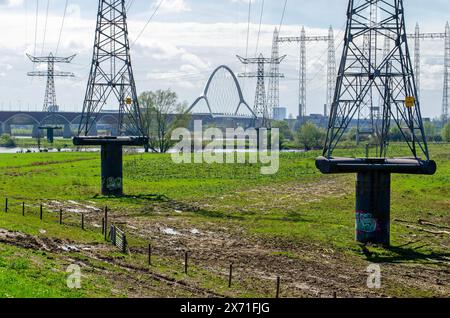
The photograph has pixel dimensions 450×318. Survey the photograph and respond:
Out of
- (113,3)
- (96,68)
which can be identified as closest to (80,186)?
(96,68)

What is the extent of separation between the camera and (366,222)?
115 feet

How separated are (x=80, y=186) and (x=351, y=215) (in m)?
27.0

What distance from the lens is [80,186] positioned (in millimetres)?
61156

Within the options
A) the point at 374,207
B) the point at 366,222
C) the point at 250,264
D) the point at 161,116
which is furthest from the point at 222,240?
the point at 161,116

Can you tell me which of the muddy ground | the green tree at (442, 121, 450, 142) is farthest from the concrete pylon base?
the green tree at (442, 121, 450, 142)

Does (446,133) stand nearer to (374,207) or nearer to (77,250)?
(374,207)

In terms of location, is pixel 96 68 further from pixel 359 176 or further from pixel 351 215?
pixel 359 176

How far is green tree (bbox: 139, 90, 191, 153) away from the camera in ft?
413

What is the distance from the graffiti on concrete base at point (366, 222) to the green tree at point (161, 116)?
87.1m

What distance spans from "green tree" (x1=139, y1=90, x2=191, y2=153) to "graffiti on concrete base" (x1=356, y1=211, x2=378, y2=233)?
87124 mm

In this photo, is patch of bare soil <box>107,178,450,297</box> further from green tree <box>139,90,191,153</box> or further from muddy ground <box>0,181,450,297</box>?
green tree <box>139,90,191,153</box>

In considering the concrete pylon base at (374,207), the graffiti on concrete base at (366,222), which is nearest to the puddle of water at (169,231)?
the graffiti on concrete base at (366,222)

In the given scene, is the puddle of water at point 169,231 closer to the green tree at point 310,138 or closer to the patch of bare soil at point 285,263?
the patch of bare soil at point 285,263
